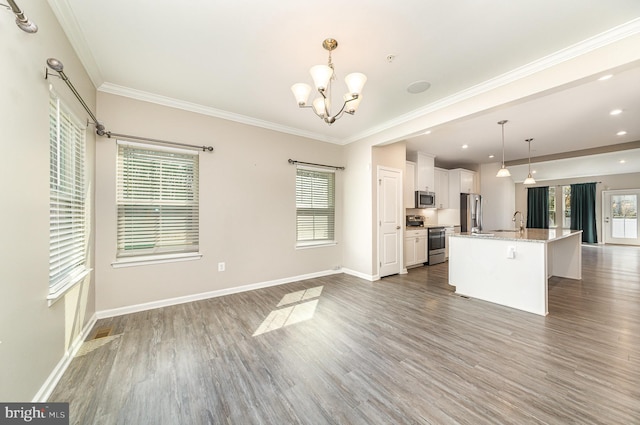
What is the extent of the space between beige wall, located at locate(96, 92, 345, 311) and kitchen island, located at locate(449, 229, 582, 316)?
2302 millimetres

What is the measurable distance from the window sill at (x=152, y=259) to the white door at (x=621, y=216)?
12626mm

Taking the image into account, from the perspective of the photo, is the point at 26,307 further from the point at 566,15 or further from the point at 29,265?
the point at 566,15

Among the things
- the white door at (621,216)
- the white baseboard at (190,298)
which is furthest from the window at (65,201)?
the white door at (621,216)

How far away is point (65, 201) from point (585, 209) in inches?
525

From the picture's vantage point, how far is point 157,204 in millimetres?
3176

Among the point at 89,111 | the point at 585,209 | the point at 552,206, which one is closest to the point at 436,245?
the point at 89,111

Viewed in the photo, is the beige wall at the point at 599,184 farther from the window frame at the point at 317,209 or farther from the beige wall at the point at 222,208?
the beige wall at the point at 222,208

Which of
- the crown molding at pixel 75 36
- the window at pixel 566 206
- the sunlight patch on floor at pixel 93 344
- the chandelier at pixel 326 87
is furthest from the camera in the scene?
the window at pixel 566 206

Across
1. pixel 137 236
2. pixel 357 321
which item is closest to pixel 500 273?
pixel 357 321

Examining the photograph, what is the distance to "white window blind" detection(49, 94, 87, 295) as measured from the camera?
6.14 feet

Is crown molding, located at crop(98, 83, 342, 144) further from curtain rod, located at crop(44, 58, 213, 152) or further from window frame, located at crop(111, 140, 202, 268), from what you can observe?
window frame, located at crop(111, 140, 202, 268)

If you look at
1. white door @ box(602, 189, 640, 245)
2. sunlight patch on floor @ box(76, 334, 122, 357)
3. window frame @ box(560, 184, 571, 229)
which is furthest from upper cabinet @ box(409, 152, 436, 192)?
white door @ box(602, 189, 640, 245)

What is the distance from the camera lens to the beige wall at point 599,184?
781 cm

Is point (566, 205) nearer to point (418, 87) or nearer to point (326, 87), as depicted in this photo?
point (418, 87)
